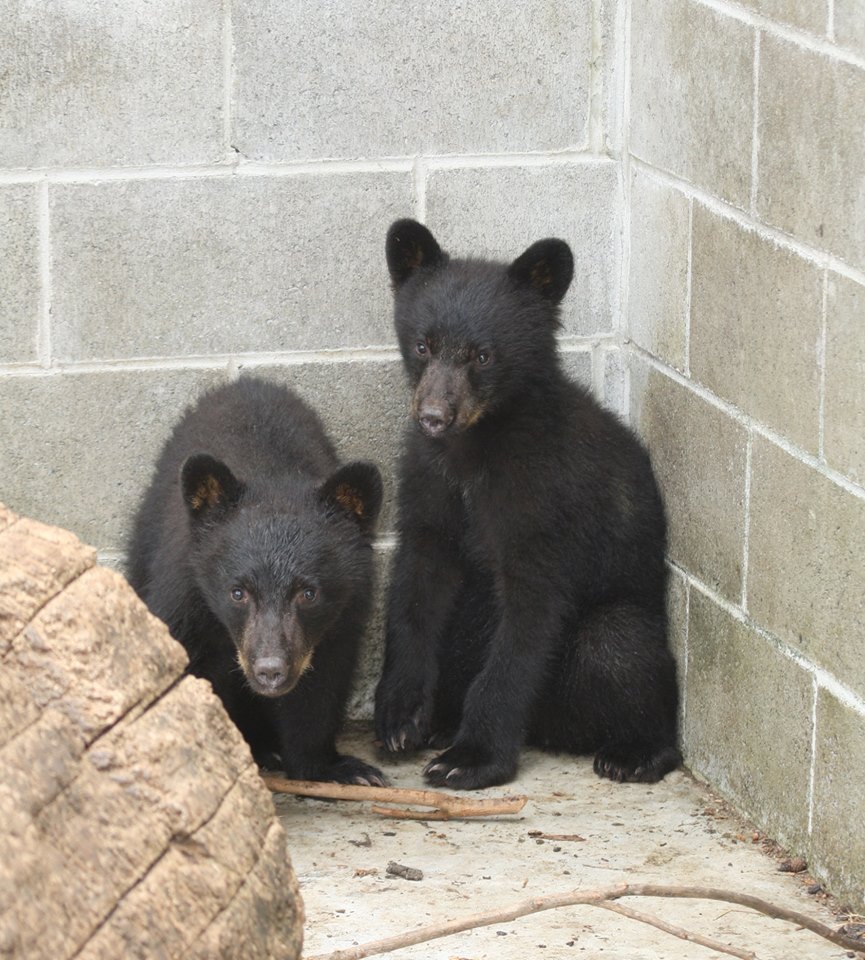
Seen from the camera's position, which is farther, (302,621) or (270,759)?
(270,759)

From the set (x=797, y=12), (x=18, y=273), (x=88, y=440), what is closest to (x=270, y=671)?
(x=88, y=440)

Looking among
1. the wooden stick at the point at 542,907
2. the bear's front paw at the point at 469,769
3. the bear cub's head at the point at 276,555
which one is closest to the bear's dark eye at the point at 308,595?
the bear cub's head at the point at 276,555

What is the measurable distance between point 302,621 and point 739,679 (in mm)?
1512

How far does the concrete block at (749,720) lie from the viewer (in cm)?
541

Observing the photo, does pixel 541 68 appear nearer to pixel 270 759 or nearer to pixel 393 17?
pixel 393 17

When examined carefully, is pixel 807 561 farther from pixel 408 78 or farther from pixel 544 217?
pixel 408 78

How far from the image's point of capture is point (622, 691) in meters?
6.43

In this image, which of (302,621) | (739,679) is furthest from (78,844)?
(739,679)

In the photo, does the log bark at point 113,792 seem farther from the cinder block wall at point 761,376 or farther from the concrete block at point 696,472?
the concrete block at point 696,472

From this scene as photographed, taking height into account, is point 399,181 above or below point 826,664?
above

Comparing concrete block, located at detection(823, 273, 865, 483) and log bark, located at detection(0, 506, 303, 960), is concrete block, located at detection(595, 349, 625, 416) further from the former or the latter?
log bark, located at detection(0, 506, 303, 960)

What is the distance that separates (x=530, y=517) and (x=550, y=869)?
4.42 feet

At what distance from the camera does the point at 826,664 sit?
202 inches

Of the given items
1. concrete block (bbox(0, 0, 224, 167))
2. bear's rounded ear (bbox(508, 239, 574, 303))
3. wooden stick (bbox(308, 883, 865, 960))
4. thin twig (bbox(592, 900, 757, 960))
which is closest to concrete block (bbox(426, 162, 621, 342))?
bear's rounded ear (bbox(508, 239, 574, 303))
